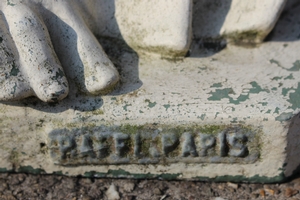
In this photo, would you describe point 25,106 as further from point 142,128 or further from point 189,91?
point 189,91

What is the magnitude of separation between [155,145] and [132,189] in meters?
0.21

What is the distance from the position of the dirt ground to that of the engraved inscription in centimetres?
12

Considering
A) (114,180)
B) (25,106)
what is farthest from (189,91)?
(25,106)

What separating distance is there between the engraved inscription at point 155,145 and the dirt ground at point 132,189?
0.38 feet

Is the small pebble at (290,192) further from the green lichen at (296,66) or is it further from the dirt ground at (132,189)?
the green lichen at (296,66)

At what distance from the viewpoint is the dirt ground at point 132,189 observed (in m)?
1.65

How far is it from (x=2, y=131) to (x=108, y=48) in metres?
0.48

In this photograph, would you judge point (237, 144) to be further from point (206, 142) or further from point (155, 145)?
point (155, 145)

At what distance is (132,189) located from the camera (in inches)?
65.8

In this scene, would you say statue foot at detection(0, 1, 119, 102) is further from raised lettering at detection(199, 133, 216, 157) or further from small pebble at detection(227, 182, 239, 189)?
small pebble at detection(227, 182, 239, 189)

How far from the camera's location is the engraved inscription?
1.52 meters

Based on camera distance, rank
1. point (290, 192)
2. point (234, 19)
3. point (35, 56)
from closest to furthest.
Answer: point (35, 56), point (290, 192), point (234, 19)

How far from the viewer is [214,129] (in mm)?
Result: 1513

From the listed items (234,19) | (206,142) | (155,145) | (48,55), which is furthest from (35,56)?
(234,19)
